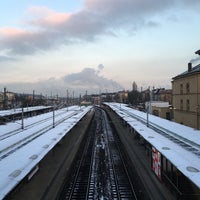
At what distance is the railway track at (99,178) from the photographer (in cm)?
1470

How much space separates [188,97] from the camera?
115 feet

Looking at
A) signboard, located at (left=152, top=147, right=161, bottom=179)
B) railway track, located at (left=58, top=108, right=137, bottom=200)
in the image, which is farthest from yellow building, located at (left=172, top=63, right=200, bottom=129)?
signboard, located at (left=152, top=147, right=161, bottom=179)

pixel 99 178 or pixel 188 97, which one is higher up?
pixel 188 97

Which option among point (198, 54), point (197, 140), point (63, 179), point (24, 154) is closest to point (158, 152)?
point (197, 140)

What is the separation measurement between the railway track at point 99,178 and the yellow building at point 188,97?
1239 centimetres

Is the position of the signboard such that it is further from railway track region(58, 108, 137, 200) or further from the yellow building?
the yellow building

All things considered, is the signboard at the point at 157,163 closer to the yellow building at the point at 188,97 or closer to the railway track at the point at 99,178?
the railway track at the point at 99,178

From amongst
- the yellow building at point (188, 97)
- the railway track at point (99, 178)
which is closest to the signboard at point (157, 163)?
the railway track at point (99, 178)

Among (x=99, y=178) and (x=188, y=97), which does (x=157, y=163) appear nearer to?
(x=99, y=178)

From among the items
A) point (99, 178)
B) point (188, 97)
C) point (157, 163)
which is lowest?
point (99, 178)

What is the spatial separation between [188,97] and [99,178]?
22.1m

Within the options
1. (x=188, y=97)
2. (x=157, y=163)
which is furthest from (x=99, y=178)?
(x=188, y=97)

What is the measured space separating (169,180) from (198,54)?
26806mm

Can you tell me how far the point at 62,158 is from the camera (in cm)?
2281
